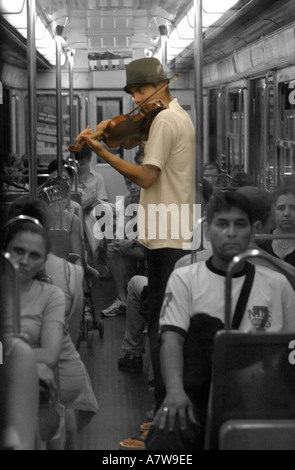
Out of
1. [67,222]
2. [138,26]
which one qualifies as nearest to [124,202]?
[67,222]

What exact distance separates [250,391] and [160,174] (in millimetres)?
1119

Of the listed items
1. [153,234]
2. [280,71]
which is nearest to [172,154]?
[153,234]

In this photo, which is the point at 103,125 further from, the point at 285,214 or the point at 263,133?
the point at 263,133

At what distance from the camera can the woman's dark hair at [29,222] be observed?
282 centimetres

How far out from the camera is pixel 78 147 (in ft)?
12.2

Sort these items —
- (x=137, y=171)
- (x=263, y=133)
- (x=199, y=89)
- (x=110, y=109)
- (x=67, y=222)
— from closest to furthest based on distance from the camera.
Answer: (x=137, y=171), (x=199, y=89), (x=110, y=109), (x=67, y=222), (x=263, y=133)

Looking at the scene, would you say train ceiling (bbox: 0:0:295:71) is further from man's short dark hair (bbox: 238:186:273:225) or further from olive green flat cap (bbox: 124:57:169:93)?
man's short dark hair (bbox: 238:186:273:225)

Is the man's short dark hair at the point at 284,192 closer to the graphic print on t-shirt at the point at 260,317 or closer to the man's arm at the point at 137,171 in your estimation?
the man's arm at the point at 137,171

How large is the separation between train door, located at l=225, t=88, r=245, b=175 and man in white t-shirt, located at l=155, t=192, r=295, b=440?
2870 millimetres

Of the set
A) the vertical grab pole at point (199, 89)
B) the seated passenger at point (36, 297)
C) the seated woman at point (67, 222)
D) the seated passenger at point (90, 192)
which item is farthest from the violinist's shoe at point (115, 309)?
the seated passenger at point (36, 297)

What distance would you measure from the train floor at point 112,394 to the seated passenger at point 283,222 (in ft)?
3.41

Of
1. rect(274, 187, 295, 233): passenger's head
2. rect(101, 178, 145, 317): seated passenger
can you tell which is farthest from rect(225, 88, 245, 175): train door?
rect(274, 187, 295, 233): passenger's head

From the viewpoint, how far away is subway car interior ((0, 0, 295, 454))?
8.55 feet

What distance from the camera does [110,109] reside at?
4.88 m
